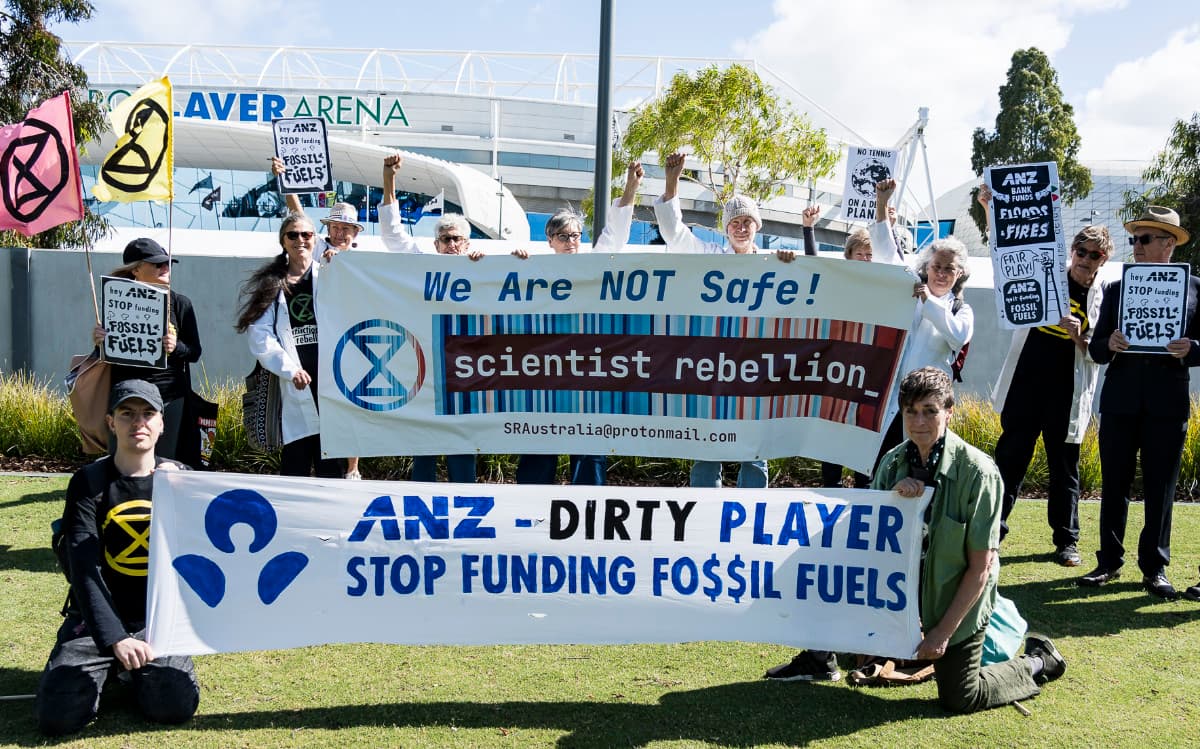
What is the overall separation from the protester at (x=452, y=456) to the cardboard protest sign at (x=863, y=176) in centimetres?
360

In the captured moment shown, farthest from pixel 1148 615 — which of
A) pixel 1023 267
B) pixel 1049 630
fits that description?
pixel 1023 267

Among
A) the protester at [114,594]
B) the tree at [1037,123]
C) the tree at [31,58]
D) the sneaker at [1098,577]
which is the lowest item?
the sneaker at [1098,577]

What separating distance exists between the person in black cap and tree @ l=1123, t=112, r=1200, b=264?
23.3 meters

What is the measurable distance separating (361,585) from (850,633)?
6.22 ft

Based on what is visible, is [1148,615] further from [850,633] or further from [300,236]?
[300,236]

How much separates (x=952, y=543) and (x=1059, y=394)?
2.75 m

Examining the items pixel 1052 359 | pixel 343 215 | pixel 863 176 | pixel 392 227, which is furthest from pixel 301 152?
pixel 1052 359

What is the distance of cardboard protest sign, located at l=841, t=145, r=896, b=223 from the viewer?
26.9ft

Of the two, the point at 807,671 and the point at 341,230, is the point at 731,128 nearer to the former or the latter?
the point at 341,230

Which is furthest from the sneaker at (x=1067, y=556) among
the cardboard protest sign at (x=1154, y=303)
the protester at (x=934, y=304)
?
the protester at (x=934, y=304)

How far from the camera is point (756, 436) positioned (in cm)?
522

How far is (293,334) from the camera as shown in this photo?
18.0ft

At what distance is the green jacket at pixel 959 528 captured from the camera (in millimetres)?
3701

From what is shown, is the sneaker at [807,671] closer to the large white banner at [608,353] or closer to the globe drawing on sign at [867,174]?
the large white banner at [608,353]
